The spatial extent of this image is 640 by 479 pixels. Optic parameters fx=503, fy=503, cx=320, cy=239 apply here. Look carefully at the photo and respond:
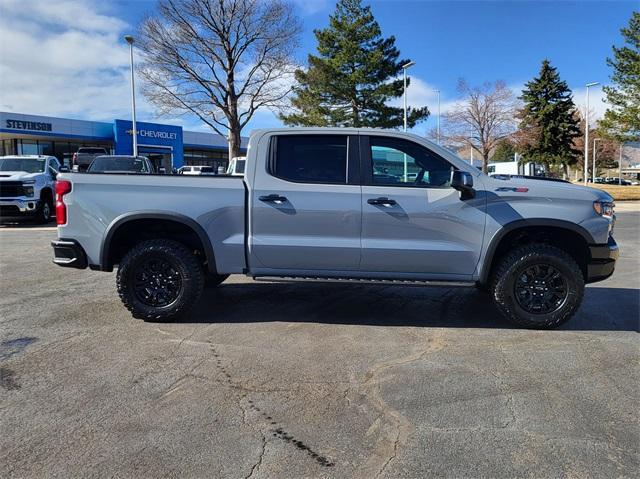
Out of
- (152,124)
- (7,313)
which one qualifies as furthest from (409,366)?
(152,124)

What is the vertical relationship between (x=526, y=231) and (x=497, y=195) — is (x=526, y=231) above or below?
below

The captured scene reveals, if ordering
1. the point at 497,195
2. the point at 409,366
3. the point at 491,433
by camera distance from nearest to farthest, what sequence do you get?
the point at 491,433 → the point at 409,366 → the point at 497,195

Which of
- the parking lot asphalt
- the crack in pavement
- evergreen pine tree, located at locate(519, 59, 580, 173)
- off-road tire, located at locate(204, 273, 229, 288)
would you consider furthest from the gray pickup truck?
evergreen pine tree, located at locate(519, 59, 580, 173)

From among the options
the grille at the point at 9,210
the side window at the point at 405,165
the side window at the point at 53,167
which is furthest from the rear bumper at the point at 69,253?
the side window at the point at 53,167

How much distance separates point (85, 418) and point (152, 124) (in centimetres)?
4457

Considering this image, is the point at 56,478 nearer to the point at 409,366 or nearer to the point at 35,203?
the point at 409,366

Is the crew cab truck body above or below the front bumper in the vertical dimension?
above

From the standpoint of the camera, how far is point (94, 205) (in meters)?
5.13

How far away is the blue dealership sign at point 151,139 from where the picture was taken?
4141 centimetres

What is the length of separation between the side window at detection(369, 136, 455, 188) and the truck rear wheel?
2.09 m

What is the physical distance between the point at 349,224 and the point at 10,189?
14.0m

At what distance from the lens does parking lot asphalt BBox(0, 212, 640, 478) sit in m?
2.81

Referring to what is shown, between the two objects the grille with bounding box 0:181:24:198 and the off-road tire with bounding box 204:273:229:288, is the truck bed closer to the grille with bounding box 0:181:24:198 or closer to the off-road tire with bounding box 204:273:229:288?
the off-road tire with bounding box 204:273:229:288

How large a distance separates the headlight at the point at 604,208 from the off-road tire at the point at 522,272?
1.73 ft
